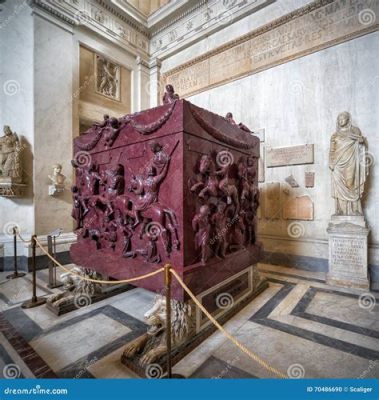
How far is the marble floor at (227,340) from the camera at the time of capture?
6.53ft

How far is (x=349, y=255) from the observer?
161 inches

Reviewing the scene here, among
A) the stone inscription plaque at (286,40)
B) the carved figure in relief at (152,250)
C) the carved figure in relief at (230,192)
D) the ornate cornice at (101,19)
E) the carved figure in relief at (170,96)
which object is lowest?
the carved figure in relief at (152,250)

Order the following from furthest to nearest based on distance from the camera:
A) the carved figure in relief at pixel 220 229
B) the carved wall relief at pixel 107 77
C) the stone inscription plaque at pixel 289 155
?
the carved wall relief at pixel 107 77 < the stone inscription plaque at pixel 289 155 < the carved figure in relief at pixel 220 229

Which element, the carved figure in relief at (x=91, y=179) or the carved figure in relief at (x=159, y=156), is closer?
the carved figure in relief at (x=159, y=156)

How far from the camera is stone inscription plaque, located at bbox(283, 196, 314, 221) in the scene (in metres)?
5.03

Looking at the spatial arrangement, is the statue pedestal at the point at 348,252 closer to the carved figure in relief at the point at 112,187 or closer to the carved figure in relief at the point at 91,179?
the carved figure in relief at the point at 112,187

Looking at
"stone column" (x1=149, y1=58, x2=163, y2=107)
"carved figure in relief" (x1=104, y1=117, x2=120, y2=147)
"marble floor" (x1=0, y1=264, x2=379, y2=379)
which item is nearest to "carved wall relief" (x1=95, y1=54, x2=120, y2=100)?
"stone column" (x1=149, y1=58, x2=163, y2=107)

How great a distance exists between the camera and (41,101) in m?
5.33

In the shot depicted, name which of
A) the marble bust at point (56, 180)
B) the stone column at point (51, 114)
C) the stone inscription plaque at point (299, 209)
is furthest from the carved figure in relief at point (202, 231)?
the stone column at point (51, 114)

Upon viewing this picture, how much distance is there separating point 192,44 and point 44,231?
6855mm

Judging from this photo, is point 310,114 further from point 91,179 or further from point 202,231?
point 91,179

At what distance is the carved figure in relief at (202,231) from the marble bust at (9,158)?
459cm

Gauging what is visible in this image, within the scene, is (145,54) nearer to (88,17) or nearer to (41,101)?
(88,17)

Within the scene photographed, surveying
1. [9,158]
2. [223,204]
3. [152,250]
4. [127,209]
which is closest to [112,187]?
[127,209]
